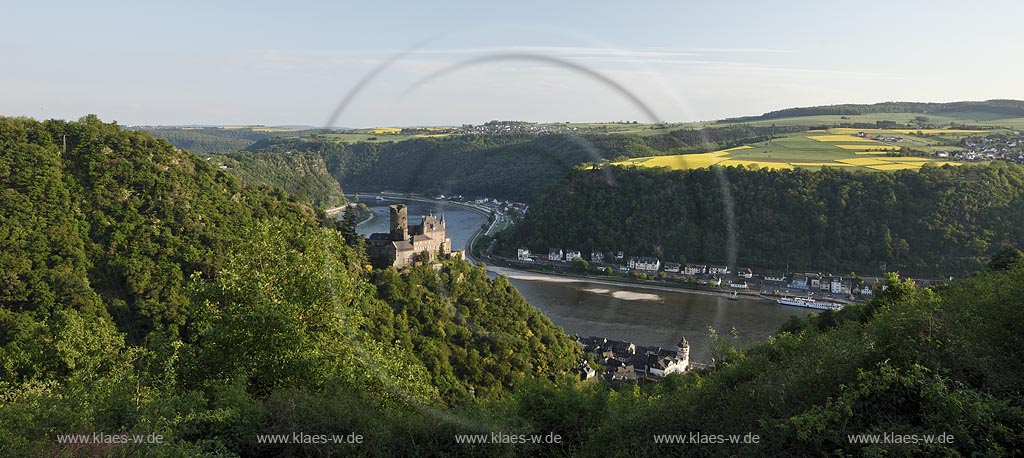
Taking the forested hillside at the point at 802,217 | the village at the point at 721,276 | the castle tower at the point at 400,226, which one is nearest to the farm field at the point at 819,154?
the forested hillside at the point at 802,217

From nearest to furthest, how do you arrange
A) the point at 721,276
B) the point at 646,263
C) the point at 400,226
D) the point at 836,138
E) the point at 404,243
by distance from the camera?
the point at 404,243
the point at 400,226
the point at 721,276
the point at 646,263
the point at 836,138

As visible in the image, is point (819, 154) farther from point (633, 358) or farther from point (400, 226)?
point (400, 226)

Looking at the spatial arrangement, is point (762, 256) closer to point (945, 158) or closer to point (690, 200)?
point (690, 200)

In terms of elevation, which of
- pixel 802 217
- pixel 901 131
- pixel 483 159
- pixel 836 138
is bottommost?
pixel 802 217

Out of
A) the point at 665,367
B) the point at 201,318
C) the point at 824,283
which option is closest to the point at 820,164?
the point at 824,283

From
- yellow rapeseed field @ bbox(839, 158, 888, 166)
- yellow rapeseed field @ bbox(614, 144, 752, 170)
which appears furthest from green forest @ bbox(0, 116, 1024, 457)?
yellow rapeseed field @ bbox(839, 158, 888, 166)

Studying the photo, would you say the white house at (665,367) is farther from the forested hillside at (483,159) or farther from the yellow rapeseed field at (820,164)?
the yellow rapeseed field at (820,164)
